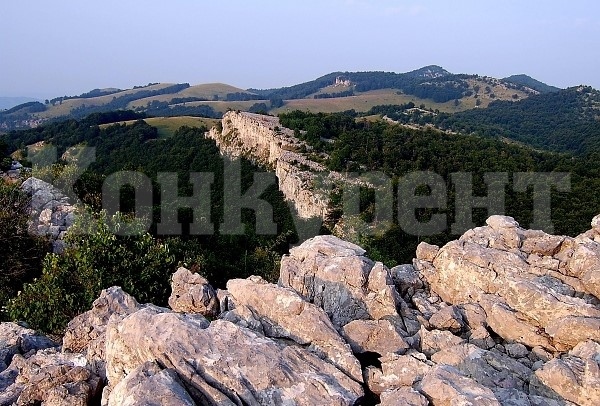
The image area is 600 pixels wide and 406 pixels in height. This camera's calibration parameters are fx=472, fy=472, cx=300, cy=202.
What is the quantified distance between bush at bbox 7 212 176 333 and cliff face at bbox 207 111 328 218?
32955mm

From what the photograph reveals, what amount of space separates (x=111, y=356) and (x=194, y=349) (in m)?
2.02

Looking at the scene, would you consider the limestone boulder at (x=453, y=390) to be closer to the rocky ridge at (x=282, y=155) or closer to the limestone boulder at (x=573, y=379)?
the limestone boulder at (x=573, y=379)

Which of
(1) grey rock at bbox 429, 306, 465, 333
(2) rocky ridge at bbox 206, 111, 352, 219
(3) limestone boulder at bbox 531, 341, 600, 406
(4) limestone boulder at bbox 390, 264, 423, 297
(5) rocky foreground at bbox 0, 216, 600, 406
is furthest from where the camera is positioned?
(2) rocky ridge at bbox 206, 111, 352, 219

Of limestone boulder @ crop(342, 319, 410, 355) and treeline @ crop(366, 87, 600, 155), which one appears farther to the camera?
treeline @ crop(366, 87, 600, 155)

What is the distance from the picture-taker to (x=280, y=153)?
228ft

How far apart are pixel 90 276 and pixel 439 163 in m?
48.7

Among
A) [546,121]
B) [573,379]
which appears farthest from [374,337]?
[546,121]

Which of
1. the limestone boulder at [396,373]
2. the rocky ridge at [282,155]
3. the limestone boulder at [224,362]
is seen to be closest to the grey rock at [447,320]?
the limestone boulder at [396,373]

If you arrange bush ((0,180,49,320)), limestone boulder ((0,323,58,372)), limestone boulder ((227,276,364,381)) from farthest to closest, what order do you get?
bush ((0,180,49,320)) < limestone boulder ((0,323,58,372)) < limestone boulder ((227,276,364,381))

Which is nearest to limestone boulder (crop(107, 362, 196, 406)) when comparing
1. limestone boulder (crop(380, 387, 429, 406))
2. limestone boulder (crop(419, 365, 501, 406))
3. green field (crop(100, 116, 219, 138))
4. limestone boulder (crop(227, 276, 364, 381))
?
limestone boulder (crop(227, 276, 364, 381))

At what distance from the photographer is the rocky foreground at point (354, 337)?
9.19m

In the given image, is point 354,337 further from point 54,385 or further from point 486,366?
point 54,385

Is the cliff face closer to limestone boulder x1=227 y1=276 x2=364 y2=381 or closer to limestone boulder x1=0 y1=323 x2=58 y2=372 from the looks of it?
limestone boulder x1=0 y1=323 x2=58 y2=372

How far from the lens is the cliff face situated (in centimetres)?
5662
